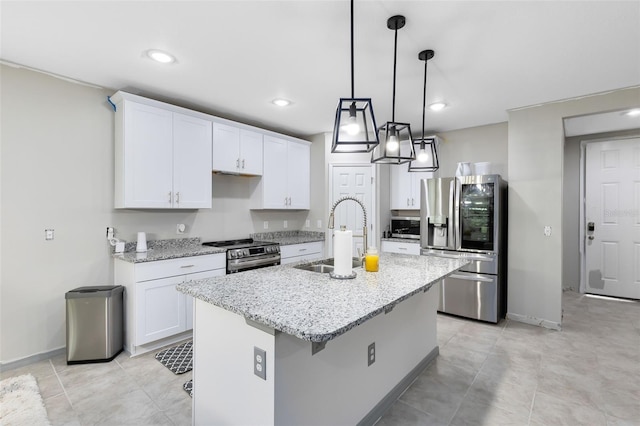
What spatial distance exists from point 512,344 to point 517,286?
89 cm

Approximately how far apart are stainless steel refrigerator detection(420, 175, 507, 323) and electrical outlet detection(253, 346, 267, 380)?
124 inches

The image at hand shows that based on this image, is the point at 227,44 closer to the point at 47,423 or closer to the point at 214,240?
the point at 214,240

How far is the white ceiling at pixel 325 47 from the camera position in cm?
189

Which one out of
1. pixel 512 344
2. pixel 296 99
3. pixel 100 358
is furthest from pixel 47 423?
pixel 512 344

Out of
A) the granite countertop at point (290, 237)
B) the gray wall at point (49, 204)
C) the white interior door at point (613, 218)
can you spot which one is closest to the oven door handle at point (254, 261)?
the granite countertop at point (290, 237)

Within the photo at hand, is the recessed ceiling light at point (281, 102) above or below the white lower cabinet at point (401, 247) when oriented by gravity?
above

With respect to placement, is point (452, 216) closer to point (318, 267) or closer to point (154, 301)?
point (318, 267)

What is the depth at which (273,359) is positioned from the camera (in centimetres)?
132

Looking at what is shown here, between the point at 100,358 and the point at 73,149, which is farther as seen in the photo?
the point at 73,149

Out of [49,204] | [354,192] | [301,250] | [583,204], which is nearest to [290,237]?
[301,250]

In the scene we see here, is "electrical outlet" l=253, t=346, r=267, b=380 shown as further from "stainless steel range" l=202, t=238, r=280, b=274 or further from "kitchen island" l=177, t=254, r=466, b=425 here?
"stainless steel range" l=202, t=238, r=280, b=274

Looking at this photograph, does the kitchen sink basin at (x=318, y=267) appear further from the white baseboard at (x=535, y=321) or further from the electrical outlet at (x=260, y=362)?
the white baseboard at (x=535, y=321)

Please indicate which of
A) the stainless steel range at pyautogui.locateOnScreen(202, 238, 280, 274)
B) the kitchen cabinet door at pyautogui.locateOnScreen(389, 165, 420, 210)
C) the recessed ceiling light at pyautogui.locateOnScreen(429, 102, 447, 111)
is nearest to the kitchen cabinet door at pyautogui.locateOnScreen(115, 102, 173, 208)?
the stainless steel range at pyautogui.locateOnScreen(202, 238, 280, 274)

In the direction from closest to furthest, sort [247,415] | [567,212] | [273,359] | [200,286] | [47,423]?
[273,359] < [247,415] < [200,286] < [47,423] < [567,212]
